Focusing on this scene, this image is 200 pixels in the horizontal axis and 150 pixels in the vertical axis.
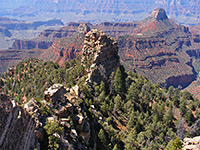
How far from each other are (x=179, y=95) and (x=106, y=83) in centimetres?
4906

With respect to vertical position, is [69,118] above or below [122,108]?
above

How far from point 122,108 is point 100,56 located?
26878 millimetres

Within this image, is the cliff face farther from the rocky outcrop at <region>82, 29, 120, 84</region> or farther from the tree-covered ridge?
the rocky outcrop at <region>82, 29, 120, 84</region>

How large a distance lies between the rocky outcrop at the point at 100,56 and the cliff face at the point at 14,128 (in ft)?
159

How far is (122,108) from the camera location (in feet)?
246

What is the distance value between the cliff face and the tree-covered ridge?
811 cm

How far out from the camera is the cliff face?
23.7 metres

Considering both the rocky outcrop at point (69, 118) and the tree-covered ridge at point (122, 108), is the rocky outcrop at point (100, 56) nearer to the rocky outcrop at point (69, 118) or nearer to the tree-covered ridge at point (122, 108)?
the tree-covered ridge at point (122, 108)

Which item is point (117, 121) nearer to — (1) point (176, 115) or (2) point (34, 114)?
(1) point (176, 115)

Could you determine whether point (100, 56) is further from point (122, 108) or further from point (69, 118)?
point (69, 118)

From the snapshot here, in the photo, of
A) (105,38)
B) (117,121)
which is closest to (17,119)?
(117,121)

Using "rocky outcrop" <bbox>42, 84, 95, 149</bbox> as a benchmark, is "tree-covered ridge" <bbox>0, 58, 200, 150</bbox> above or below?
below

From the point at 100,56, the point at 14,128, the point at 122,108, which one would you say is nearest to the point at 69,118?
the point at 14,128

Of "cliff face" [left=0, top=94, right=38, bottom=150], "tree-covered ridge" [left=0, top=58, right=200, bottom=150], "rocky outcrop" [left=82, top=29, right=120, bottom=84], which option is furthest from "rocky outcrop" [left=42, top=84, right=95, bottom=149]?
"rocky outcrop" [left=82, top=29, right=120, bottom=84]
